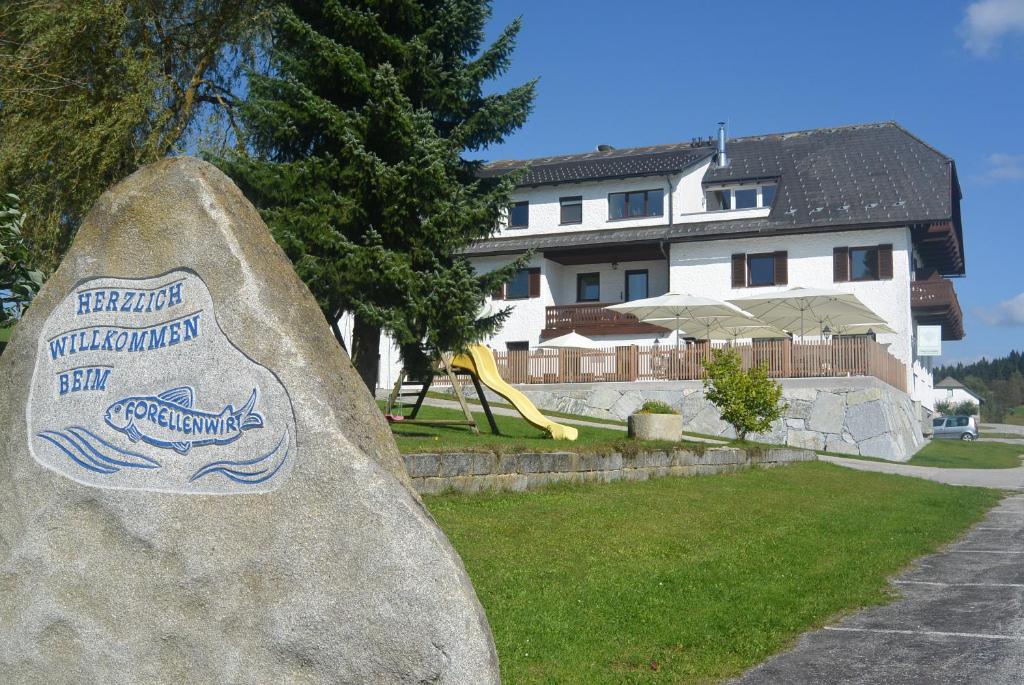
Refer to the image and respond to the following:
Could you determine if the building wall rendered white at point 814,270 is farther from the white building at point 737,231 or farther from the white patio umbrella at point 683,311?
the white patio umbrella at point 683,311

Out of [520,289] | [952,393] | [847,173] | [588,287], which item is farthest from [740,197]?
[952,393]

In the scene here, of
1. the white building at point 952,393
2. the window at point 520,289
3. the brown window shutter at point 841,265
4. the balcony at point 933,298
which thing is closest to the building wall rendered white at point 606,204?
the window at point 520,289

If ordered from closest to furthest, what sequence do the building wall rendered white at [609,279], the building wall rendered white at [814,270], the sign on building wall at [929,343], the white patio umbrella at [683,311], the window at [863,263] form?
the white patio umbrella at [683,311] < the building wall rendered white at [814,270] < the window at [863,263] < the sign on building wall at [929,343] < the building wall rendered white at [609,279]

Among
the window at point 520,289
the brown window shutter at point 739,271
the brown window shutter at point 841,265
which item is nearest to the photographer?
the brown window shutter at point 841,265

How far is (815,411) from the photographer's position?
31.2 m

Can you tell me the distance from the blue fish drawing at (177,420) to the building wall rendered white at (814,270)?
113 ft

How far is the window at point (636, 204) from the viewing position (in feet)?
141

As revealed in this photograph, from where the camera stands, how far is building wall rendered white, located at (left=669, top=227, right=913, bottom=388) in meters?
37.8

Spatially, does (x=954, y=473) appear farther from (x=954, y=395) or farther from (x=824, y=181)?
(x=954, y=395)

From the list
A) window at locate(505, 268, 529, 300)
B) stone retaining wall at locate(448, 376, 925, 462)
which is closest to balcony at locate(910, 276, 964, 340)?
stone retaining wall at locate(448, 376, 925, 462)

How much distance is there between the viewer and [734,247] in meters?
40.8

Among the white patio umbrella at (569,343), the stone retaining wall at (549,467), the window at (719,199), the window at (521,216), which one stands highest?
the window at (719,199)

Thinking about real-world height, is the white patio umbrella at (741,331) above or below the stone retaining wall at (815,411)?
above

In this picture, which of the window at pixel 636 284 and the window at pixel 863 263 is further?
the window at pixel 636 284
